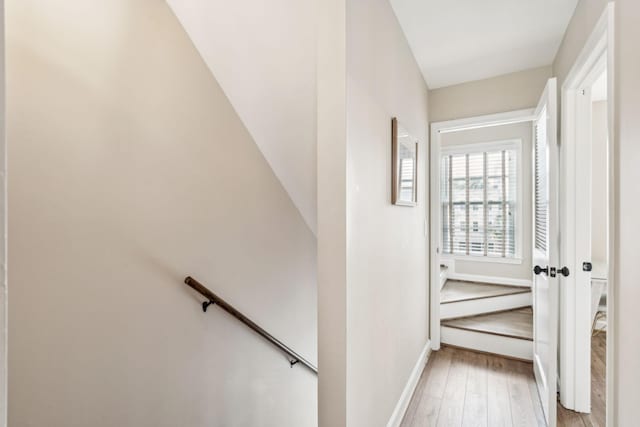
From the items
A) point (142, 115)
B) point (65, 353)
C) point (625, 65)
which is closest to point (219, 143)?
point (142, 115)

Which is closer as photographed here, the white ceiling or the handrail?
the handrail

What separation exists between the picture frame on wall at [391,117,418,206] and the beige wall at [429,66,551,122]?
0.83 meters

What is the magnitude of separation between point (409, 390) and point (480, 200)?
3.12 meters

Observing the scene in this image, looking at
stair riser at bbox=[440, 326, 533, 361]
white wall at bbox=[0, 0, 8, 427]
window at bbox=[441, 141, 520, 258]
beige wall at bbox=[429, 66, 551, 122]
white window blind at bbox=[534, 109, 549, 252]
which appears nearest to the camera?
white wall at bbox=[0, 0, 8, 427]

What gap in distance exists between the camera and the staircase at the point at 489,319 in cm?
282

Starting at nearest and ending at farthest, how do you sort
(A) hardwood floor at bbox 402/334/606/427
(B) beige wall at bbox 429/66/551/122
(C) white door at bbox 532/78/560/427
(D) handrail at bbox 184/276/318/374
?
1. (D) handrail at bbox 184/276/318/374
2. (C) white door at bbox 532/78/560/427
3. (A) hardwood floor at bbox 402/334/606/427
4. (B) beige wall at bbox 429/66/551/122

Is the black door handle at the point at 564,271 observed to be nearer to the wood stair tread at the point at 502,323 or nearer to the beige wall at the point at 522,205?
the wood stair tread at the point at 502,323

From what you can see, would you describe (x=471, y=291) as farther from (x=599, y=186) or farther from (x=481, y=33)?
(x=481, y=33)

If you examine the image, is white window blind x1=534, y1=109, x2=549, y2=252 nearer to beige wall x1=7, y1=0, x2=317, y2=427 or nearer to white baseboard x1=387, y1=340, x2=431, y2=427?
white baseboard x1=387, y1=340, x2=431, y2=427

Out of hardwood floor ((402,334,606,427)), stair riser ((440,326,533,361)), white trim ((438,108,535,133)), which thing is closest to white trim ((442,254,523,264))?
hardwood floor ((402,334,606,427))

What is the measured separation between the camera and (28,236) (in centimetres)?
114

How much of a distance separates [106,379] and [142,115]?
1211 mm

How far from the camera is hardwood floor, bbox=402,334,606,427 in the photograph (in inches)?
79.0

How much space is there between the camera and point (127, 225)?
144cm
